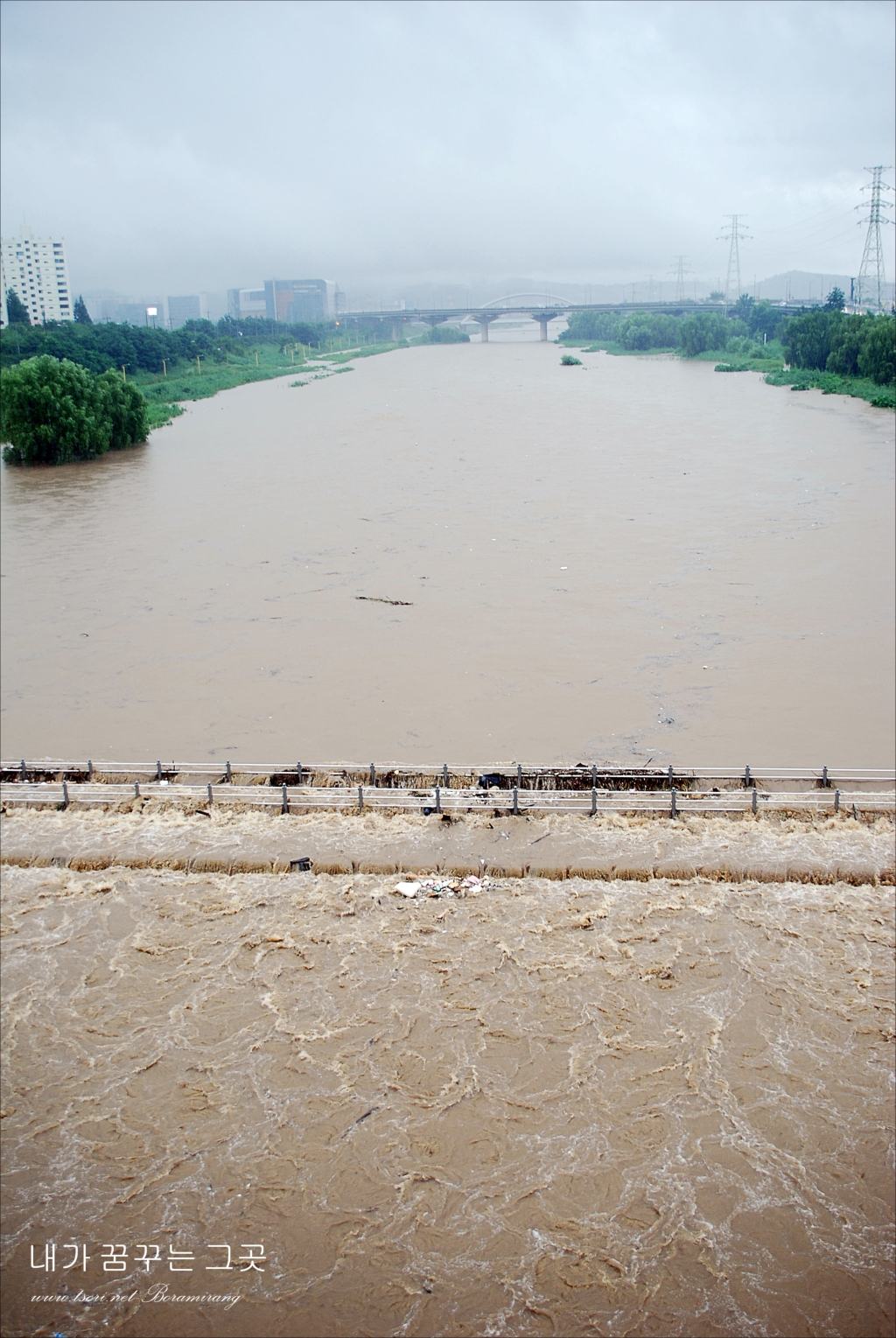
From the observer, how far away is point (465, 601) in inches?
412

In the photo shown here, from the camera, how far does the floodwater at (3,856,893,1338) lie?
3527mm

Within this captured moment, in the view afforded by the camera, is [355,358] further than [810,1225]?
Yes

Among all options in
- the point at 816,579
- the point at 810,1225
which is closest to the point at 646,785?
the point at 810,1225

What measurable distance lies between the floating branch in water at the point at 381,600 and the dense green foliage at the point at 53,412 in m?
11.0

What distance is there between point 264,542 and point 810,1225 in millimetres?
10974

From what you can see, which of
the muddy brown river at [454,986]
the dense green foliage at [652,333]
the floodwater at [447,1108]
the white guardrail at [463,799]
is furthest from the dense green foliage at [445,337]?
the floodwater at [447,1108]

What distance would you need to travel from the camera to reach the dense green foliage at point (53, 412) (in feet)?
61.0

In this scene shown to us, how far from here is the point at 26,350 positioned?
29.7 m

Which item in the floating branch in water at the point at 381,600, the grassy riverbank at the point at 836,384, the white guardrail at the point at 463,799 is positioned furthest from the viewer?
the grassy riverbank at the point at 836,384

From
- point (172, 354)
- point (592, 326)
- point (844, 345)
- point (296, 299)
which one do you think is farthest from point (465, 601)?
point (296, 299)

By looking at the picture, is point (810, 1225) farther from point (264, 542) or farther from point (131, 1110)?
point (264, 542)

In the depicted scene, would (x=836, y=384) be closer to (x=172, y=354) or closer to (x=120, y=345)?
(x=120, y=345)

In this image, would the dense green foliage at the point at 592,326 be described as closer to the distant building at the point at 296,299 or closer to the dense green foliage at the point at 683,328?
the dense green foliage at the point at 683,328

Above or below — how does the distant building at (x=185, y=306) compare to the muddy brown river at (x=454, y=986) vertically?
above
